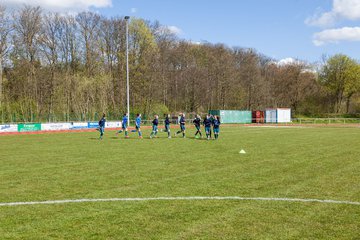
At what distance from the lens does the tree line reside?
47.8 m

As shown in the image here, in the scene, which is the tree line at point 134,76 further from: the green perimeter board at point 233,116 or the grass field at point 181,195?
the grass field at point 181,195

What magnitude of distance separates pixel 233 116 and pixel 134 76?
1830 centimetres

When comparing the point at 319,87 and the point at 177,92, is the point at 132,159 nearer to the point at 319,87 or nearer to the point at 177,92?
the point at 177,92

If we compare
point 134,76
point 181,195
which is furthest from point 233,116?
point 181,195

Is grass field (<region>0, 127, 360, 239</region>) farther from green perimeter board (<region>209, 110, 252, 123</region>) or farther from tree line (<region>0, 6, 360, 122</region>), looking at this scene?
green perimeter board (<region>209, 110, 252, 123</region>)

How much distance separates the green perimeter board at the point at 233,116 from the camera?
60.6 m

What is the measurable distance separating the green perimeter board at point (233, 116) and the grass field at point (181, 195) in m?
46.3

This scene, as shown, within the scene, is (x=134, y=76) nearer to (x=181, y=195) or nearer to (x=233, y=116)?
(x=233, y=116)

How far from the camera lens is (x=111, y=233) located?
5438 millimetres

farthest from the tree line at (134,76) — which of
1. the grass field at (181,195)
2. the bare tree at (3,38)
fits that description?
the grass field at (181,195)

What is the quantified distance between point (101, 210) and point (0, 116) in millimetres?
37219

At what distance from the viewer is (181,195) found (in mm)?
7930

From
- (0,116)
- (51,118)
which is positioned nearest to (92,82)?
(51,118)

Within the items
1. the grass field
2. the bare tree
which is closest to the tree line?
the bare tree
